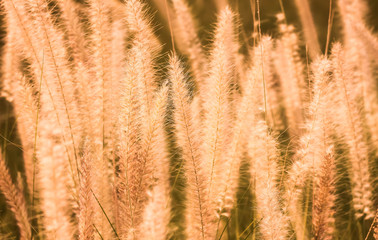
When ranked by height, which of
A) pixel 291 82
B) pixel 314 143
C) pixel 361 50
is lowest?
pixel 314 143

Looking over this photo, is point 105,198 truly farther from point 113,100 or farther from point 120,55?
Answer: point 120,55

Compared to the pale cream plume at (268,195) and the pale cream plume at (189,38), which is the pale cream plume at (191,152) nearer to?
the pale cream plume at (268,195)

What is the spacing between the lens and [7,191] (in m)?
0.74

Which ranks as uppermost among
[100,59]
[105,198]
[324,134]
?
[100,59]

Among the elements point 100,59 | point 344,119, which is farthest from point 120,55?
point 344,119

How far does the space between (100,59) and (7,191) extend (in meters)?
0.31

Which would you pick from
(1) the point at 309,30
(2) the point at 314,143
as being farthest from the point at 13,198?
(1) the point at 309,30

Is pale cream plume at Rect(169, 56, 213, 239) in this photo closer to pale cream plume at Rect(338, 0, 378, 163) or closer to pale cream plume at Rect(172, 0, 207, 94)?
pale cream plume at Rect(172, 0, 207, 94)

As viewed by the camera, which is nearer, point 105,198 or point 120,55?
point 105,198

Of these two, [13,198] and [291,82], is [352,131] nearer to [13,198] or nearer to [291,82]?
[291,82]

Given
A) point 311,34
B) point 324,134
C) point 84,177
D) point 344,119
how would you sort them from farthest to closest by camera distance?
1. point 311,34
2. point 344,119
3. point 324,134
4. point 84,177

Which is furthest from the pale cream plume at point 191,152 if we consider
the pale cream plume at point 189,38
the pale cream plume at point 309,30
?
the pale cream plume at point 309,30

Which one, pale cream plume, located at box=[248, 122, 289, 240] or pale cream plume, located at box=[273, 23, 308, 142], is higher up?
pale cream plume, located at box=[273, 23, 308, 142]

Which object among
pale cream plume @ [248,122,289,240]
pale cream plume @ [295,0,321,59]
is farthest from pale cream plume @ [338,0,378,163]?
pale cream plume @ [248,122,289,240]
